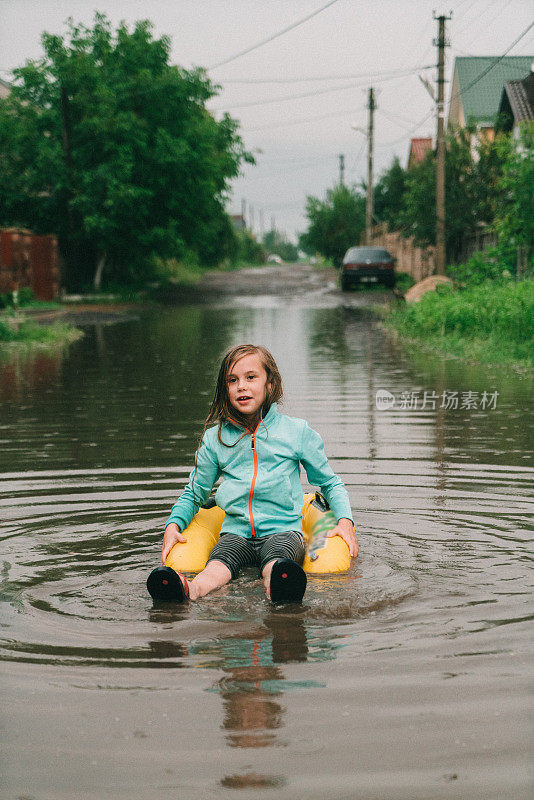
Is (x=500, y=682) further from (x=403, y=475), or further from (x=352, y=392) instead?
(x=352, y=392)

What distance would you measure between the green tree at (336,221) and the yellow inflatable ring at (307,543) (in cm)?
5302

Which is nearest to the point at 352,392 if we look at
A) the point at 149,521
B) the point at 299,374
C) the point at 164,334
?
the point at 299,374

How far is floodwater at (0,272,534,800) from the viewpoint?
3039 mm

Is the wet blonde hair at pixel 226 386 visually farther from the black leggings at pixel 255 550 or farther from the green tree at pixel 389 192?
the green tree at pixel 389 192

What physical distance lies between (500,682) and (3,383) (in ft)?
36.6

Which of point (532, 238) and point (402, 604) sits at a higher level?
point (532, 238)

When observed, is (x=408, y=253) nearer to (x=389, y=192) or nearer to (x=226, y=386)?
(x=389, y=192)

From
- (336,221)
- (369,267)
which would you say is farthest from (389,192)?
(369,267)

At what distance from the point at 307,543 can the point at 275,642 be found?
119cm

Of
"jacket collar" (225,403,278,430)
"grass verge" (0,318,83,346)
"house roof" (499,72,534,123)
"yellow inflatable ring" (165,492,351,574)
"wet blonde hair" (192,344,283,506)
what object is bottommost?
"yellow inflatable ring" (165,492,351,574)

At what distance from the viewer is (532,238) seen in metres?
22.4

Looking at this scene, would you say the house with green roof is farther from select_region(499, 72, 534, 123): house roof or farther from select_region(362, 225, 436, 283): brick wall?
select_region(499, 72, 534, 123): house roof

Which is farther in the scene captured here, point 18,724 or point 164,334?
point 164,334

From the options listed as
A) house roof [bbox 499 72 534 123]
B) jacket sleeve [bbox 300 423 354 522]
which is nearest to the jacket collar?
jacket sleeve [bbox 300 423 354 522]
